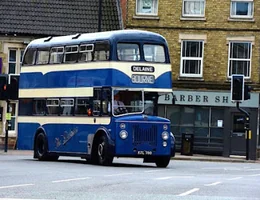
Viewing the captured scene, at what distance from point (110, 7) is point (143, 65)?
20378mm

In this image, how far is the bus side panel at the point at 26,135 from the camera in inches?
1242

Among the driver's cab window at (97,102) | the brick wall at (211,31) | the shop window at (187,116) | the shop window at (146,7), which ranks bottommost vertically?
the shop window at (187,116)

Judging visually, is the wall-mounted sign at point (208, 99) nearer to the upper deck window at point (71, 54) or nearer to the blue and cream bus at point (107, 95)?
the blue and cream bus at point (107, 95)

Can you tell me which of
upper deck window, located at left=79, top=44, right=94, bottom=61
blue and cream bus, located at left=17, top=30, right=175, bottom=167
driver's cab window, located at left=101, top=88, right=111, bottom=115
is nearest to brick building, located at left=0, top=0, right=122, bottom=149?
blue and cream bus, located at left=17, top=30, right=175, bottom=167

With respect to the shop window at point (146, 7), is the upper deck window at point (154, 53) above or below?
below

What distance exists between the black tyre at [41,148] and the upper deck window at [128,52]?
16.5ft

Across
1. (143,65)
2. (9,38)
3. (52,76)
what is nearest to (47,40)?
(52,76)

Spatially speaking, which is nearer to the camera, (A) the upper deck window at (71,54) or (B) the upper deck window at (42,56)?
(A) the upper deck window at (71,54)

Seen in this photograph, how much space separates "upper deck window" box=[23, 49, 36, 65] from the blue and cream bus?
3.58 feet

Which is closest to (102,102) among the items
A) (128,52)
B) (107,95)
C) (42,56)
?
(107,95)

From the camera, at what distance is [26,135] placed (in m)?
31.9

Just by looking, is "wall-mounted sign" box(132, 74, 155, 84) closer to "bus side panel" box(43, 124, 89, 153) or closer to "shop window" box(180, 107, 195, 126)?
"bus side panel" box(43, 124, 89, 153)

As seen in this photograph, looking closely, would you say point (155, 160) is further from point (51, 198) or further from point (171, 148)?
point (51, 198)

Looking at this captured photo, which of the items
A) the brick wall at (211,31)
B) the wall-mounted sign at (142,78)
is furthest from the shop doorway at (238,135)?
the wall-mounted sign at (142,78)
